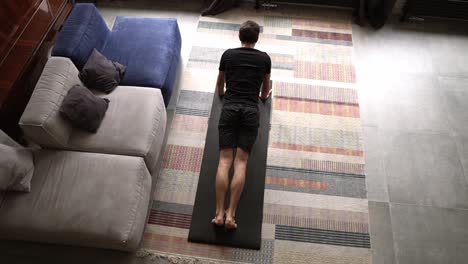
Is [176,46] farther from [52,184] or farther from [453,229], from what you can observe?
[453,229]

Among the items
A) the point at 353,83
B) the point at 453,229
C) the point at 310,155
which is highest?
the point at 353,83

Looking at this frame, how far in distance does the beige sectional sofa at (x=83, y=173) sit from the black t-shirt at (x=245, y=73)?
60 cm

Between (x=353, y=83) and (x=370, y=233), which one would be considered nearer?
(x=370, y=233)

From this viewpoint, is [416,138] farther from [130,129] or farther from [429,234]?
[130,129]

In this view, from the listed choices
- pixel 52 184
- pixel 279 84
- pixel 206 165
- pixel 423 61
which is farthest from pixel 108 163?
pixel 423 61

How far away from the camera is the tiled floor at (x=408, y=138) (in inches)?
89.2

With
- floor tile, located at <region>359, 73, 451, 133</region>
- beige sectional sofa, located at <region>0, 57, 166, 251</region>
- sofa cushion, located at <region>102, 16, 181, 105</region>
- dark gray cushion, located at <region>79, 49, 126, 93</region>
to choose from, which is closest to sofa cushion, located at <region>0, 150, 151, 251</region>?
beige sectional sofa, located at <region>0, 57, 166, 251</region>

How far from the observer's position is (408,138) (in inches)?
108

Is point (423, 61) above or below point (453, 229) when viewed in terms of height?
above

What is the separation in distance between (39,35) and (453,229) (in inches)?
144

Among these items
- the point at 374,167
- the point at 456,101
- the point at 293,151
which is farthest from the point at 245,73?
the point at 456,101

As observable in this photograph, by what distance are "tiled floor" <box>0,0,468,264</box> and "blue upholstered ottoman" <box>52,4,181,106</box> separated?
0.39 m

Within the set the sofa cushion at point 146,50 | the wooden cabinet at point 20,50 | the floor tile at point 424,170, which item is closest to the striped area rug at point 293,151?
the floor tile at point 424,170

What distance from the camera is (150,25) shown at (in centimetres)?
287
